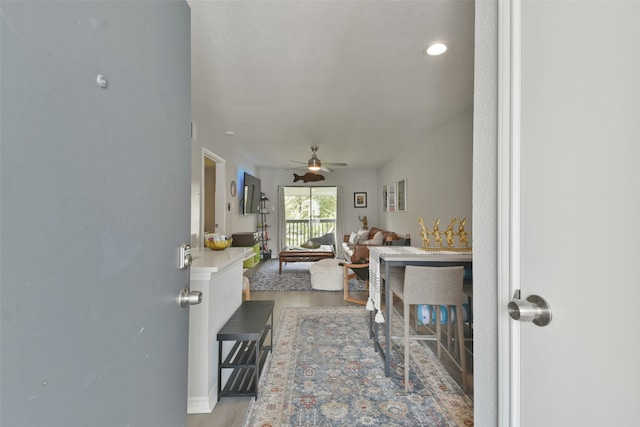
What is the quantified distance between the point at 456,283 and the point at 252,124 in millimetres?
3143

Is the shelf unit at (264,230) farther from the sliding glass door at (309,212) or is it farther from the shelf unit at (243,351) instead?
the shelf unit at (243,351)

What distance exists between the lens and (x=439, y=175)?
155 inches

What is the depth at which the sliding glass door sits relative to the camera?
311 inches

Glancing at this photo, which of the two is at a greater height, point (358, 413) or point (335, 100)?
point (335, 100)
